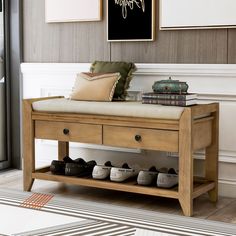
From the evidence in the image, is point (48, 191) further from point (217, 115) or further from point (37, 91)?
point (217, 115)

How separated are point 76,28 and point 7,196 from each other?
1315mm

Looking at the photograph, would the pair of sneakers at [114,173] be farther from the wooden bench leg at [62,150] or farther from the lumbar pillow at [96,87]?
the wooden bench leg at [62,150]

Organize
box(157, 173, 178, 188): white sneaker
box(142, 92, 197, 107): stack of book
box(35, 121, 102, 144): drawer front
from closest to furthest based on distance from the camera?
box(142, 92, 197, 107): stack of book < box(157, 173, 178, 188): white sneaker < box(35, 121, 102, 144): drawer front

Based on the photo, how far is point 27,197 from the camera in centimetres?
329

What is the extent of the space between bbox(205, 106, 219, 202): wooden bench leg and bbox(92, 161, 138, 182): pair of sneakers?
447 mm

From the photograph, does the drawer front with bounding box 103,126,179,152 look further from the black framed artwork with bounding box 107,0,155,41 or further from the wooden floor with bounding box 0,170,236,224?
the black framed artwork with bounding box 107,0,155,41

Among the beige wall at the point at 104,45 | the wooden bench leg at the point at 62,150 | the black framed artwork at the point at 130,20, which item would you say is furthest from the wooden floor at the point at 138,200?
the black framed artwork at the point at 130,20

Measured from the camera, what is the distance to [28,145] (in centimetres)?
344

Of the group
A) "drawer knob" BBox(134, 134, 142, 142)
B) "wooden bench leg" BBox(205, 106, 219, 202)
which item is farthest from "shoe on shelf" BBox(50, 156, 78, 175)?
"wooden bench leg" BBox(205, 106, 219, 202)

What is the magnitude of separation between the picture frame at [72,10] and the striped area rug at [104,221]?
4.29 ft

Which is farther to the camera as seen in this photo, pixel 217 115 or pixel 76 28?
pixel 76 28

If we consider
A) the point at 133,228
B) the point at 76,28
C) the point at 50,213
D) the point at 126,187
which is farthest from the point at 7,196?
the point at 76,28

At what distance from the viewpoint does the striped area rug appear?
2.64 m

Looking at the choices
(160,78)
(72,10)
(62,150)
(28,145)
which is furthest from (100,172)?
(72,10)
